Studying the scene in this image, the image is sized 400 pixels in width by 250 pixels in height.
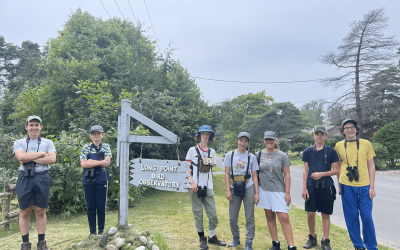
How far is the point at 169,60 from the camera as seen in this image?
1400 centimetres

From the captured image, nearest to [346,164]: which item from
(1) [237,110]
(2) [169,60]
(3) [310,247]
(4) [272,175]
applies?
(4) [272,175]

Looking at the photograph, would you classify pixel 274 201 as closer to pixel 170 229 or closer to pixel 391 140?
pixel 170 229

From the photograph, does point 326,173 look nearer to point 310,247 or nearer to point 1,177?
point 310,247

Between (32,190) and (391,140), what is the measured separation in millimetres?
21284

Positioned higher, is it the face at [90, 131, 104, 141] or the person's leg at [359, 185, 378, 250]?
the face at [90, 131, 104, 141]

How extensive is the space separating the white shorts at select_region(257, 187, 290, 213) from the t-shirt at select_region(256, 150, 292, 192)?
0.06 metres

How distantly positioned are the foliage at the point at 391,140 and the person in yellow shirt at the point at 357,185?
17.3m

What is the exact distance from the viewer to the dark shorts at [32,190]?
355cm

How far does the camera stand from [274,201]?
3.77 m

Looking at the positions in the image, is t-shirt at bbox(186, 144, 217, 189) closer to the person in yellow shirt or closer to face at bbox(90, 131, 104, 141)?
face at bbox(90, 131, 104, 141)

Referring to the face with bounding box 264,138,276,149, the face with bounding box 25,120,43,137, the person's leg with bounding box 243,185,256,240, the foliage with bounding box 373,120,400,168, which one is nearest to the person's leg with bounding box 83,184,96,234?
the face with bounding box 25,120,43,137

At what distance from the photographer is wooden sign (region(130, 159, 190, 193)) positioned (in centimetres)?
354

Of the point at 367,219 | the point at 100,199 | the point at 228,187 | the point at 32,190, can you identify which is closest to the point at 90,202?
the point at 100,199

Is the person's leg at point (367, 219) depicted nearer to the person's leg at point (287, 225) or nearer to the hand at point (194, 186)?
the person's leg at point (287, 225)
